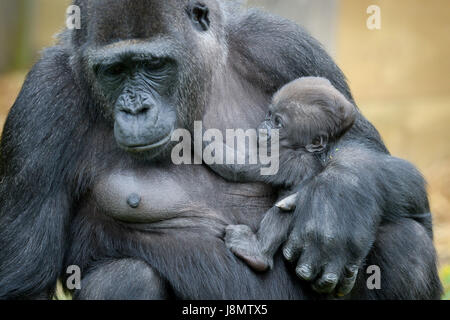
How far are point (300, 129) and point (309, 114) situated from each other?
0.11m

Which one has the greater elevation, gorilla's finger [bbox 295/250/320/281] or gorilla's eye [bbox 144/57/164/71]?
gorilla's eye [bbox 144/57/164/71]

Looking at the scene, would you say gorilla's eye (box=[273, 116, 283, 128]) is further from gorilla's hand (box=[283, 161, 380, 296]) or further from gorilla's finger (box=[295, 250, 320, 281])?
gorilla's finger (box=[295, 250, 320, 281])

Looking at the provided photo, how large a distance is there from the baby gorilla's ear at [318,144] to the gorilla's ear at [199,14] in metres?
0.99

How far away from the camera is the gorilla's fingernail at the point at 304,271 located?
4.72 m

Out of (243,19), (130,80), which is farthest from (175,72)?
(243,19)

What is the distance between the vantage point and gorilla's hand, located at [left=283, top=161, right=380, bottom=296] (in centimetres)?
468

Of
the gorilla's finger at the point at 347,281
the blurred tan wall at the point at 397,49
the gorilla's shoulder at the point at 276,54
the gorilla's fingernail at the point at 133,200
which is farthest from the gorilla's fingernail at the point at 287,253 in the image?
the blurred tan wall at the point at 397,49

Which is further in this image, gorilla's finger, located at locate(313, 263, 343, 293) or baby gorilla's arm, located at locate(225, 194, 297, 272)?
baby gorilla's arm, located at locate(225, 194, 297, 272)

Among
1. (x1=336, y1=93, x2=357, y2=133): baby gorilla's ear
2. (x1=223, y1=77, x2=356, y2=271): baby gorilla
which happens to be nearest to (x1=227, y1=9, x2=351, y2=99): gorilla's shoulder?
(x1=223, y1=77, x2=356, y2=271): baby gorilla

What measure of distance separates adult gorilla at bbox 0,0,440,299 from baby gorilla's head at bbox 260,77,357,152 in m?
0.28

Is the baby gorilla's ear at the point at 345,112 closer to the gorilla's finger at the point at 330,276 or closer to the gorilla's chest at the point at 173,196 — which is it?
the gorilla's chest at the point at 173,196

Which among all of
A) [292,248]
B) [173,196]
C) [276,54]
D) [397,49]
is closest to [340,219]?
[292,248]

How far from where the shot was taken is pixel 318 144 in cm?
505

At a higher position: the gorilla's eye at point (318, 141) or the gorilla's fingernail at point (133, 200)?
the gorilla's eye at point (318, 141)
